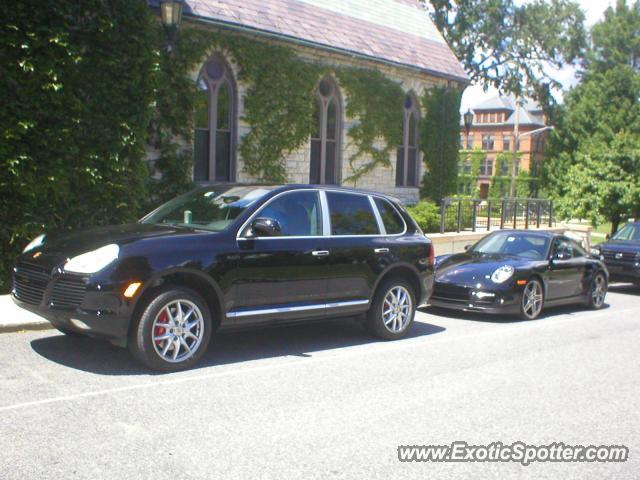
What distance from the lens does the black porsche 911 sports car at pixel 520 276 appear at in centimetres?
1061

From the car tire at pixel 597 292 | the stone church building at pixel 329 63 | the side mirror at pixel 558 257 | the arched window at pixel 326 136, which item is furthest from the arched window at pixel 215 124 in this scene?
the car tire at pixel 597 292

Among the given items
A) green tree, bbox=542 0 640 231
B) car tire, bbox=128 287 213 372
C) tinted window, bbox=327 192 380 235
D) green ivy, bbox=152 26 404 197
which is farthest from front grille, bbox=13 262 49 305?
green tree, bbox=542 0 640 231

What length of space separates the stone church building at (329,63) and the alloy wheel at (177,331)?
9733mm

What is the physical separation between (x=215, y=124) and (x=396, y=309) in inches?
372

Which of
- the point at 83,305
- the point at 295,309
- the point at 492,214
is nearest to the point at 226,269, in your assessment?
the point at 295,309

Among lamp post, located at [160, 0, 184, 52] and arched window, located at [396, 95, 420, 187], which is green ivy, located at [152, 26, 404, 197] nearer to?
lamp post, located at [160, 0, 184, 52]

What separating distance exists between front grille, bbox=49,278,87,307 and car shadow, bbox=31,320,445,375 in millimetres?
690

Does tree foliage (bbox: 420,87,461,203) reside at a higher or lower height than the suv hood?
higher

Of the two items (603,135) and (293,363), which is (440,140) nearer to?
(603,135)

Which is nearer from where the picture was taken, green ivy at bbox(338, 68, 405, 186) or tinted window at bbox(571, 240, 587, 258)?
tinted window at bbox(571, 240, 587, 258)

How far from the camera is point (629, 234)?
16.8m

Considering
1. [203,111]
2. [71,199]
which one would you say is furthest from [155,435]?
[203,111]

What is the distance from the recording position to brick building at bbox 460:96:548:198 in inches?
3426

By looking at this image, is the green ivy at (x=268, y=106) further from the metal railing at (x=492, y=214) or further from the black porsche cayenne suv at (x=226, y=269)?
the black porsche cayenne suv at (x=226, y=269)
